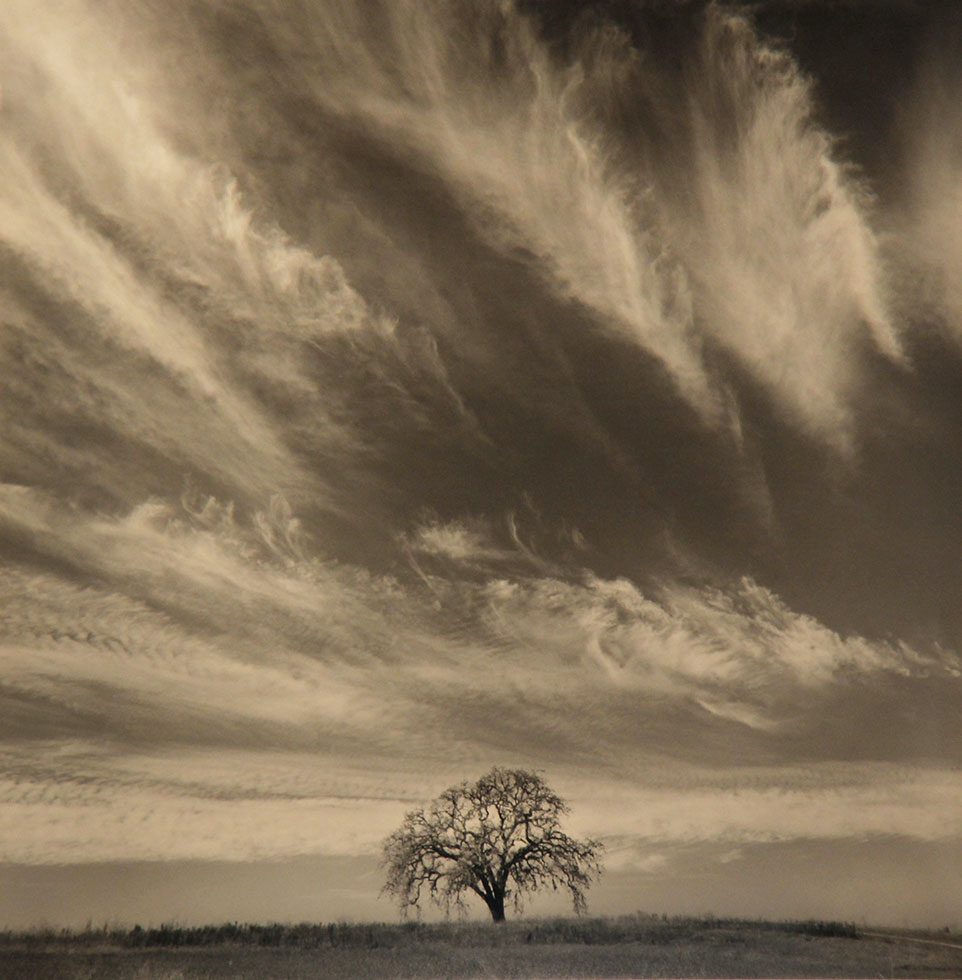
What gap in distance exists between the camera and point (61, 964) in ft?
86.3

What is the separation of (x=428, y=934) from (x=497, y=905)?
14985mm

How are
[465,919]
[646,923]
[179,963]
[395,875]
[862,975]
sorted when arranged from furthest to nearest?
[395,875]
[465,919]
[646,923]
[179,963]
[862,975]

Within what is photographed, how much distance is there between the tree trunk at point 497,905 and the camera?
48.8 meters

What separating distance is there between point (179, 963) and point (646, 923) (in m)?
24.4

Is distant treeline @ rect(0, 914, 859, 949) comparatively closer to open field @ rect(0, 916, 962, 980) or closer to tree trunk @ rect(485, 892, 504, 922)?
open field @ rect(0, 916, 962, 980)

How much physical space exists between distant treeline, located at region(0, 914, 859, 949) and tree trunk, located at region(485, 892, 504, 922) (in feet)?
24.3

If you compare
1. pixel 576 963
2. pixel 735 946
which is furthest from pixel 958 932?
pixel 576 963

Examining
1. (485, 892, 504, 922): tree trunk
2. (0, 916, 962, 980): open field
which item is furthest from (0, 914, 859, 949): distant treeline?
(485, 892, 504, 922): tree trunk

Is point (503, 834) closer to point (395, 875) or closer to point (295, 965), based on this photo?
point (395, 875)

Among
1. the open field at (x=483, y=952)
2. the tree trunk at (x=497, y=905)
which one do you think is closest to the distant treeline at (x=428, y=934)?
the open field at (x=483, y=952)

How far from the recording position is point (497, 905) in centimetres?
4900

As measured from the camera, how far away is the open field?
25141 mm

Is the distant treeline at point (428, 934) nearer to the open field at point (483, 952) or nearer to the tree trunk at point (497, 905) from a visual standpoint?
the open field at point (483, 952)

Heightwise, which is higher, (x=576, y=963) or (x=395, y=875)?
(x=395, y=875)
